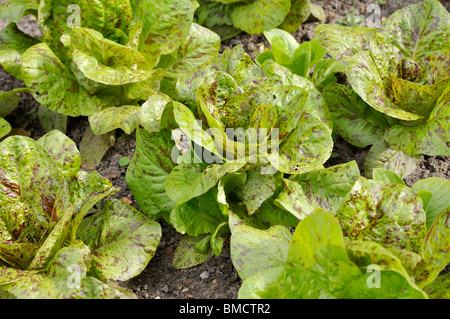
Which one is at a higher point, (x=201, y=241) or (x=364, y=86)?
(x=364, y=86)

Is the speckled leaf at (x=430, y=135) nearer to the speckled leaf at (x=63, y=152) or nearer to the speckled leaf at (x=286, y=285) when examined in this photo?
the speckled leaf at (x=286, y=285)

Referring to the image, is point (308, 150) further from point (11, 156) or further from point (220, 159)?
point (11, 156)

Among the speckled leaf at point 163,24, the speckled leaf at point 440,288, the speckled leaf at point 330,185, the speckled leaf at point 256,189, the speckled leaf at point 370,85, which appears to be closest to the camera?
the speckled leaf at point 440,288

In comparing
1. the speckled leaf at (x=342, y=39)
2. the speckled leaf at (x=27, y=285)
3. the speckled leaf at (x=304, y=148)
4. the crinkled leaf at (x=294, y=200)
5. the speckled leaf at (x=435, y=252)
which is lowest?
the speckled leaf at (x=27, y=285)

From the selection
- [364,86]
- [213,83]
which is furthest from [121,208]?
[364,86]

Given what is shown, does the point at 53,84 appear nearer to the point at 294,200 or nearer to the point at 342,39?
the point at 294,200

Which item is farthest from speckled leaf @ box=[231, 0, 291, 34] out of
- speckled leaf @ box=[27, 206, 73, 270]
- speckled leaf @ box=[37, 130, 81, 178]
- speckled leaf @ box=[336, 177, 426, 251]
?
speckled leaf @ box=[27, 206, 73, 270]

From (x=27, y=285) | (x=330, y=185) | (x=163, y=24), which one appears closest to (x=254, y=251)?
(x=330, y=185)

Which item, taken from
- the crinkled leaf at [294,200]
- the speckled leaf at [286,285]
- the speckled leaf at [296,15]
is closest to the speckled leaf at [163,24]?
the speckled leaf at [296,15]
